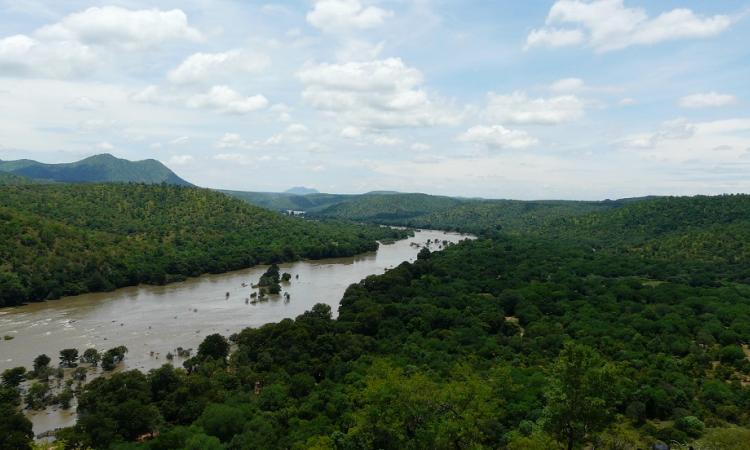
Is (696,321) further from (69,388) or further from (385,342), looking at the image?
(69,388)

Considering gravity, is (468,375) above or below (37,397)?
above

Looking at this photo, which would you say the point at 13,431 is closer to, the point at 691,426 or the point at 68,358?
the point at 68,358

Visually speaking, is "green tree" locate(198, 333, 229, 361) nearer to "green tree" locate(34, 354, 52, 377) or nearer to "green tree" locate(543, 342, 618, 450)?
"green tree" locate(34, 354, 52, 377)

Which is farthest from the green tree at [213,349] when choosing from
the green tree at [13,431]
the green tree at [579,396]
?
the green tree at [579,396]

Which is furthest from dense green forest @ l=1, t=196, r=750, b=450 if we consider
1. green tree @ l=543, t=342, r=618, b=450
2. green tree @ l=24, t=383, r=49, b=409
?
green tree @ l=24, t=383, r=49, b=409

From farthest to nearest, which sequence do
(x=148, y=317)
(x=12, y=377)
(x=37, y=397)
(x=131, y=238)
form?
(x=131, y=238), (x=148, y=317), (x=12, y=377), (x=37, y=397)

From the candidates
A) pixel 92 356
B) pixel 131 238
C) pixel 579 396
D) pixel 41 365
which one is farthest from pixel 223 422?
pixel 131 238

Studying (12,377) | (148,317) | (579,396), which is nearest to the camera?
(579,396)
